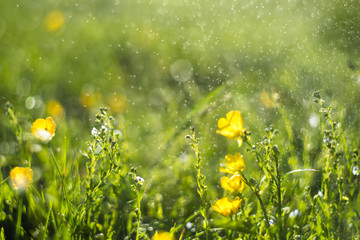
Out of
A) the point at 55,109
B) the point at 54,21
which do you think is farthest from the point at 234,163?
the point at 54,21

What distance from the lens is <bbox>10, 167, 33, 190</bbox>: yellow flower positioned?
1164mm

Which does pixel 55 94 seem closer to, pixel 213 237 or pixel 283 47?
pixel 213 237

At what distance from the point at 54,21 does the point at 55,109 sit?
158cm

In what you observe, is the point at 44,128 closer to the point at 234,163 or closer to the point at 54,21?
the point at 234,163

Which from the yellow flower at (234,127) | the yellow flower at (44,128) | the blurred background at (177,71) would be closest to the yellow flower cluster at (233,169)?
the yellow flower at (234,127)

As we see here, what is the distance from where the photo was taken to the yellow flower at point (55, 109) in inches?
77.9

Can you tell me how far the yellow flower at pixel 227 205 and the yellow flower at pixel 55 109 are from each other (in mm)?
1064

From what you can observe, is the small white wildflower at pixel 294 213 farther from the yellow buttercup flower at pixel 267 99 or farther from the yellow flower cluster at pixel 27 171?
the yellow buttercup flower at pixel 267 99

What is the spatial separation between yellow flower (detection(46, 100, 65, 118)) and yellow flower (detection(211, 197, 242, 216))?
1064 millimetres

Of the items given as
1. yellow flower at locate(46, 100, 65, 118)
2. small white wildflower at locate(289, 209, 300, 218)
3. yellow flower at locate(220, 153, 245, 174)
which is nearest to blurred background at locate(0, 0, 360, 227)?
yellow flower at locate(46, 100, 65, 118)

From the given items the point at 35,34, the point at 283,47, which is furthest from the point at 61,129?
the point at 283,47

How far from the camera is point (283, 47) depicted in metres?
3.20

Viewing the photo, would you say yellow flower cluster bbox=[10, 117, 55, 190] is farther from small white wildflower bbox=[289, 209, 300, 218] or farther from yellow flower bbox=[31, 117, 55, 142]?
small white wildflower bbox=[289, 209, 300, 218]

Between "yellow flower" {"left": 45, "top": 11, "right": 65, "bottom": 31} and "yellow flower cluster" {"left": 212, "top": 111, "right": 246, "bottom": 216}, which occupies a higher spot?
"yellow flower" {"left": 45, "top": 11, "right": 65, "bottom": 31}
